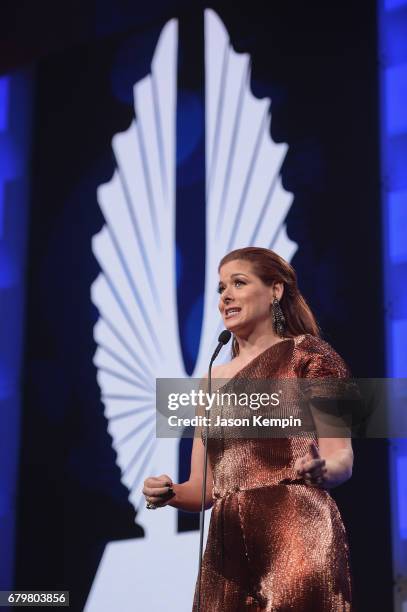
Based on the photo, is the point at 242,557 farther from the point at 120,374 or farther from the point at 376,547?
the point at 120,374

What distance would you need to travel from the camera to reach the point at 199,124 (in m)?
3.51

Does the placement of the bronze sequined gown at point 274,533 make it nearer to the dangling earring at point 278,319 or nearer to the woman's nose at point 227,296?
the dangling earring at point 278,319

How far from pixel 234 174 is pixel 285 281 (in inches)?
37.8

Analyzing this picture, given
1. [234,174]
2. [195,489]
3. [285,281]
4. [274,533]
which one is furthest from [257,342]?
[234,174]

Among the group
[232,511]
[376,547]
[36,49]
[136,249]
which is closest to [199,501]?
[232,511]

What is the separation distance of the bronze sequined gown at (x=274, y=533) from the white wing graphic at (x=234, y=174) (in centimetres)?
92

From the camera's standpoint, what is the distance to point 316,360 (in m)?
2.27

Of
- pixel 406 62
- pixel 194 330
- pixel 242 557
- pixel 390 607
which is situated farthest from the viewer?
pixel 194 330

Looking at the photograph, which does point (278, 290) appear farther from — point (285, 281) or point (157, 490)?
point (157, 490)

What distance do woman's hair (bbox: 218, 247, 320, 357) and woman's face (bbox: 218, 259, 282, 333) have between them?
17mm

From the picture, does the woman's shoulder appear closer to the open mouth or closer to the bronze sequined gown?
the bronze sequined gown

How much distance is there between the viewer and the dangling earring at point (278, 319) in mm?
2451

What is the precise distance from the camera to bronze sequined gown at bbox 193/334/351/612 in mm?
2070

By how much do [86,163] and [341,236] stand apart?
1.27 m
